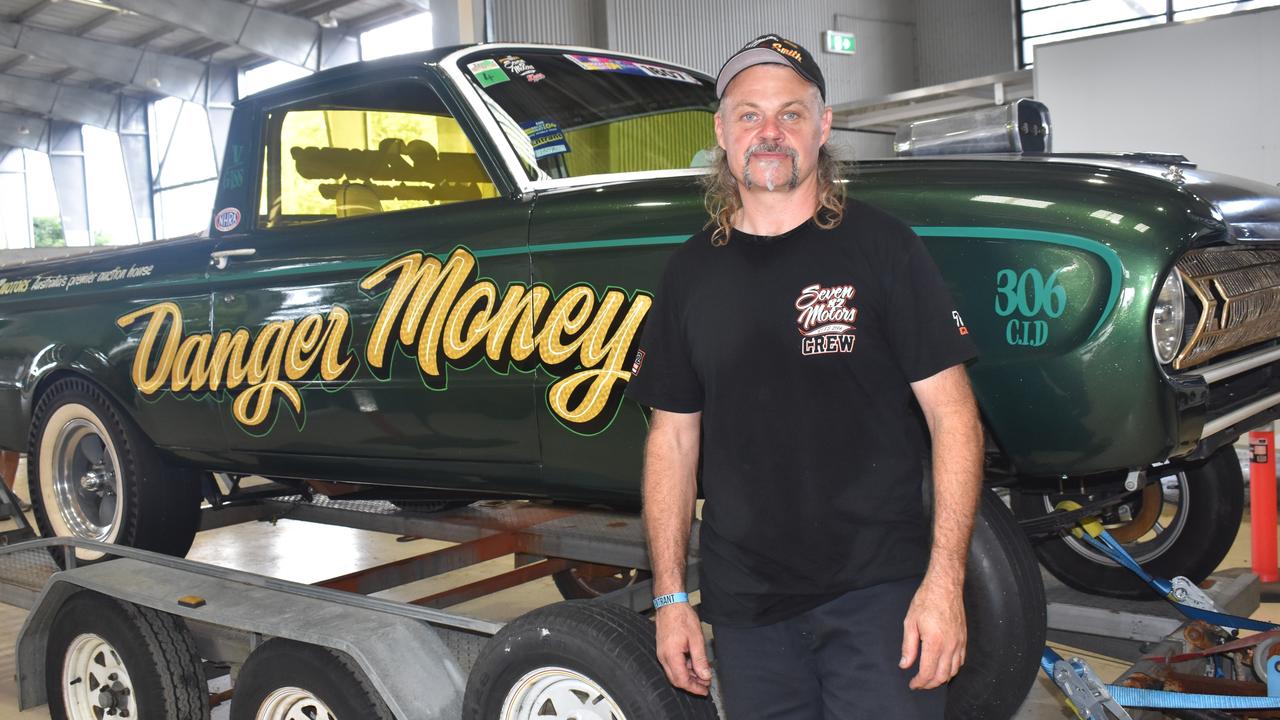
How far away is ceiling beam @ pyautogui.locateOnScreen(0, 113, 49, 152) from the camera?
2881 centimetres

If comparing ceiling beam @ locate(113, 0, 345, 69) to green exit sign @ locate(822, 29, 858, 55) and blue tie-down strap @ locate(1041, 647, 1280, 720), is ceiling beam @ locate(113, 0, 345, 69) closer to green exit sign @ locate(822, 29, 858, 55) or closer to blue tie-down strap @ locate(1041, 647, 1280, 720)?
green exit sign @ locate(822, 29, 858, 55)

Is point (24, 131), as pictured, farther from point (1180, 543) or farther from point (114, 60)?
point (1180, 543)

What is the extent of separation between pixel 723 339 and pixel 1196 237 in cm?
107

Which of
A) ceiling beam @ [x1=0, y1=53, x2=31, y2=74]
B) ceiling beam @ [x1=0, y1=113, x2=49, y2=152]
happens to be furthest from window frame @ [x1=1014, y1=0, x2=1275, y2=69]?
ceiling beam @ [x1=0, y1=113, x2=49, y2=152]

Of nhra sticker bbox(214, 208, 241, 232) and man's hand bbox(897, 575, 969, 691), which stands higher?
nhra sticker bbox(214, 208, 241, 232)

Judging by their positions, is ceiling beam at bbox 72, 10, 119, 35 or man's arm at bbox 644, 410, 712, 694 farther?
ceiling beam at bbox 72, 10, 119, 35

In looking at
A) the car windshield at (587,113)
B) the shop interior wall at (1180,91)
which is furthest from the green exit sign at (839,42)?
the car windshield at (587,113)

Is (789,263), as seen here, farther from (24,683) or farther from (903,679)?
(24,683)

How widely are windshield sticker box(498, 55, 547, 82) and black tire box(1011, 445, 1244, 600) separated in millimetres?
2251

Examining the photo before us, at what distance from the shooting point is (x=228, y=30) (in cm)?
2177

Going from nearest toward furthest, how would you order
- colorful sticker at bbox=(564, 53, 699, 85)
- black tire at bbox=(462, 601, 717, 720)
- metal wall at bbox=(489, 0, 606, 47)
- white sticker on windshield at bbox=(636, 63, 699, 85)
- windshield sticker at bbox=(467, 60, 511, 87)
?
black tire at bbox=(462, 601, 717, 720) < windshield sticker at bbox=(467, 60, 511, 87) < colorful sticker at bbox=(564, 53, 699, 85) < white sticker on windshield at bbox=(636, 63, 699, 85) < metal wall at bbox=(489, 0, 606, 47)

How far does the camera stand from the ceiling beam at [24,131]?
28.8m

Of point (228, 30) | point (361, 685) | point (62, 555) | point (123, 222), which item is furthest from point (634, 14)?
point (123, 222)

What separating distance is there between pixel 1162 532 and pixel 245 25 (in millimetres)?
21830
